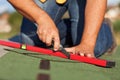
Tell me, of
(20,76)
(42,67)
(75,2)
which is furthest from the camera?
(75,2)

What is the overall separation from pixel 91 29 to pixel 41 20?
0.35 m

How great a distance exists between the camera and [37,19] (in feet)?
7.30

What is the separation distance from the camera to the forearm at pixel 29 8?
2230mm

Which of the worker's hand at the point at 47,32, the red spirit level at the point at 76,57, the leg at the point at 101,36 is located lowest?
the red spirit level at the point at 76,57

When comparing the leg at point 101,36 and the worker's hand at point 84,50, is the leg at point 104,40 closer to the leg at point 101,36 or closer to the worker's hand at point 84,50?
the leg at point 101,36

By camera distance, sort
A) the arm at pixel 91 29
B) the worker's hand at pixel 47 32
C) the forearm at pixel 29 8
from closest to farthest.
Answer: the worker's hand at pixel 47 32 < the forearm at pixel 29 8 < the arm at pixel 91 29

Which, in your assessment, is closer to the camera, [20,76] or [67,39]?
[20,76]

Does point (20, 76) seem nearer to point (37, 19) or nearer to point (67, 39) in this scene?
point (37, 19)

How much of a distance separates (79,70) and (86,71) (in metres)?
0.03

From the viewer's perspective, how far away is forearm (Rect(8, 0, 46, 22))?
7.32 feet

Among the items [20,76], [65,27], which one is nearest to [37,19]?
[20,76]

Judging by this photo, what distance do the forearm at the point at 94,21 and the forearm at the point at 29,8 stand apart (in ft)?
1.05

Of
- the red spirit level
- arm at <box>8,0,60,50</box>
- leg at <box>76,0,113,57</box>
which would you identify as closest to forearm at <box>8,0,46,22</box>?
arm at <box>8,0,60,50</box>

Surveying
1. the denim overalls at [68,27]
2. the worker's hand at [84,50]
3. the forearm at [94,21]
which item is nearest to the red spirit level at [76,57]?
the worker's hand at [84,50]
